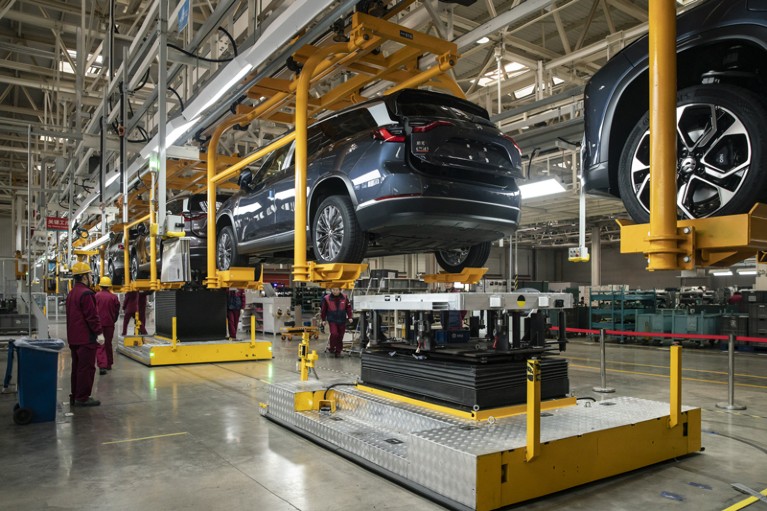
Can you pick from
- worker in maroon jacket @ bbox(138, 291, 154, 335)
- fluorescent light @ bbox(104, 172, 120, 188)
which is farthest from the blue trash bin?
worker in maroon jacket @ bbox(138, 291, 154, 335)

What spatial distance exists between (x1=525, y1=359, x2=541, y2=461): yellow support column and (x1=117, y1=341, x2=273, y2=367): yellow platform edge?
7.66 meters

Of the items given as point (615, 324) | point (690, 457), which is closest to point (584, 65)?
point (615, 324)

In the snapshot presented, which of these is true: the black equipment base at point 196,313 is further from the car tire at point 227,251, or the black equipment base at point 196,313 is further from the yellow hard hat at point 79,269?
the yellow hard hat at point 79,269

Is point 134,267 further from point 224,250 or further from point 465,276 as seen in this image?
point 465,276

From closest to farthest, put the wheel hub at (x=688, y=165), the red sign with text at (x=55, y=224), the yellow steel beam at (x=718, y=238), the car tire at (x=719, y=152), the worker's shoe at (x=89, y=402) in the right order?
1. the yellow steel beam at (x=718, y=238)
2. the car tire at (x=719, y=152)
3. the wheel hub at (x=688, y=165)
4. the worker's shoe at (x=89, y=402)
5. the red sign with text at (x=55, y=224)

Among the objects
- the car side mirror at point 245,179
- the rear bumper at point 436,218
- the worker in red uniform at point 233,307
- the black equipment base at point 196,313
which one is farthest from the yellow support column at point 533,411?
the worker in red uniform at point 233,307

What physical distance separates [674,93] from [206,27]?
18.1 ft

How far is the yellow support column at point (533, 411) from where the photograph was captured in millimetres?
3236

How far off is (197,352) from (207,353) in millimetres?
171

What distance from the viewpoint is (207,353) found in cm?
987

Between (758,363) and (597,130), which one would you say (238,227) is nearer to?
(597,130)

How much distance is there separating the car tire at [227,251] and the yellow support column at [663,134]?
5.82 meters

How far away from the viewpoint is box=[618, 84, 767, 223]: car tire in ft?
7.64

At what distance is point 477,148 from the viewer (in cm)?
452
